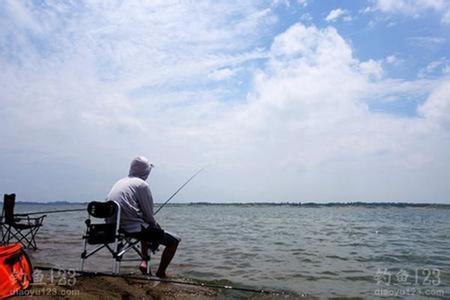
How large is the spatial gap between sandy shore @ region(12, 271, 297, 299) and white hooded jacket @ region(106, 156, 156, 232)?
79cm

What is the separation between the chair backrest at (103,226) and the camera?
17.8 feet

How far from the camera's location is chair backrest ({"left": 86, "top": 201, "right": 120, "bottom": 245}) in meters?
5.43

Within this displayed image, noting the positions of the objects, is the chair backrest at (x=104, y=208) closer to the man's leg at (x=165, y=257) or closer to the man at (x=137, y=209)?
the man at (x=137, y=209)

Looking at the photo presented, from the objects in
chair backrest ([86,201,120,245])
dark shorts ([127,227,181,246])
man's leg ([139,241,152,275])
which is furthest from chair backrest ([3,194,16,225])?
dark shorts ([127,227,181,246])

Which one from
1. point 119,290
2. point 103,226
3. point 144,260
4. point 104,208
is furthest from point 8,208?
point 119,290

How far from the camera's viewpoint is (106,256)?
10.0 metres

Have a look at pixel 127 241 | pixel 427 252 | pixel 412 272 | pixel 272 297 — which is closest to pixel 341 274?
pixel 412 272

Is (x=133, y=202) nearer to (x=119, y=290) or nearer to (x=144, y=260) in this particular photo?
(x=144, y=260)

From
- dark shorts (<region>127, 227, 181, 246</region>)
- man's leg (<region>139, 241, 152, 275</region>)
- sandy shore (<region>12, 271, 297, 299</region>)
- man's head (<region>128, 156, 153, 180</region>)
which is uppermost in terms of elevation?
man's head (<region>128, 156, 153, 180</region>)

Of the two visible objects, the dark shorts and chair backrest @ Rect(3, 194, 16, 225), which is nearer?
the dark shorts

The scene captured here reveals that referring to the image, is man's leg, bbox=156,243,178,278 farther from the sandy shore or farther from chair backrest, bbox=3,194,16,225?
chair backrest, bbox=3,194,16,225

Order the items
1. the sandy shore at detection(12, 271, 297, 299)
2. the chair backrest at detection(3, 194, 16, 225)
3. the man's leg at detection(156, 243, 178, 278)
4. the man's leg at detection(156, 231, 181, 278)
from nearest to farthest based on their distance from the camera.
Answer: the sandy shore at detection(12, 271, 297, 299) → the man's leg at detection(156, 231, 181, 278) → the man's leg at detection(156, 243, 178, 278) → the chair backrest at detection(3, 194, 16, 225)

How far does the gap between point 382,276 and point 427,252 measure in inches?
197

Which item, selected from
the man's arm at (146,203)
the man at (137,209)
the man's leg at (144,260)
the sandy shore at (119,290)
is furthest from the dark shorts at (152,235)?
the sandy shore at (119,290)
